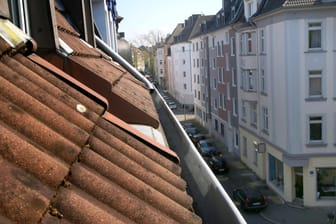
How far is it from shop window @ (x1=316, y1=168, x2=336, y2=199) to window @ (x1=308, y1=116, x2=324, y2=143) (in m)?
1.61

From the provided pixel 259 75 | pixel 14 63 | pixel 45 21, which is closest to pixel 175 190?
pixel 14 63

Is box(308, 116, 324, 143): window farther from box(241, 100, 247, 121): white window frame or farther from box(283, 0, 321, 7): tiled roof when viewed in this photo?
box(241, 100, 247, 121): white window frame

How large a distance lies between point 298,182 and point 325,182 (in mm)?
1263

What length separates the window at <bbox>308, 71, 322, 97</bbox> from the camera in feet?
64.8

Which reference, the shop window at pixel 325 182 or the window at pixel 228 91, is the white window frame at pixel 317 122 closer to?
the shop window at pixel 325 182

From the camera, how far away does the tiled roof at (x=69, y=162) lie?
1264 millimetres

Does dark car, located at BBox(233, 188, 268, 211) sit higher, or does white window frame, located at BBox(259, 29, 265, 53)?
white window frame, located at BBox(259, 29, 265, 53)

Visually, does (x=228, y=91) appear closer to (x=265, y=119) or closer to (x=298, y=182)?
(x=265, y=119)

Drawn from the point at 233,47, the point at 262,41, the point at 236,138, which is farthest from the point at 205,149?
the point at 262,41

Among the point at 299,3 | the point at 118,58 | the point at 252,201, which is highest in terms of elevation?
the point at 299,3

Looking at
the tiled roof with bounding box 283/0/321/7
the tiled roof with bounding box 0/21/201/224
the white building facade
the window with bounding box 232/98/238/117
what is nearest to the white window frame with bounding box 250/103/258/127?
the window with bounding box 232/98/238/117

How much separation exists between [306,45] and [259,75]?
4.42 meters

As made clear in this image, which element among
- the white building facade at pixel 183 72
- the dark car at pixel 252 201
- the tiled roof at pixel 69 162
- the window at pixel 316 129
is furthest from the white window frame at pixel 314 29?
the white building facade at pixel 183 72

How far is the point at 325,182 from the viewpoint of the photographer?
67.7ft
